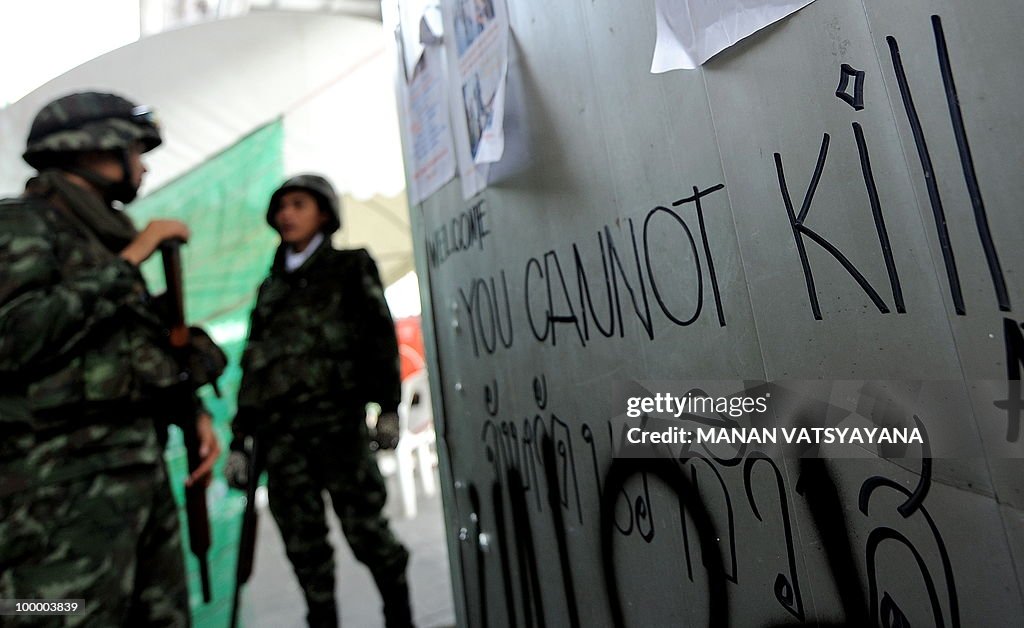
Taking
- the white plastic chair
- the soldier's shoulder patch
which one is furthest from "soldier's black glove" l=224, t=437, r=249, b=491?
the white plastic chair

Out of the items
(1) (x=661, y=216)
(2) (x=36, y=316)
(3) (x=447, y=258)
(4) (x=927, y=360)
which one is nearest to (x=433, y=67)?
(3) (x=447, y=258)

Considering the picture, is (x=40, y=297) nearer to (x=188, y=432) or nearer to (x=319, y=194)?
(x=188, y=432)

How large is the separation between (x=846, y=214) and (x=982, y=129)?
0.14 m

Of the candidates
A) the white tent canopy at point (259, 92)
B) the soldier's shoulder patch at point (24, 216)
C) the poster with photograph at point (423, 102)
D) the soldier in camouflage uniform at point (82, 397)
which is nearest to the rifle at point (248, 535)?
the soldier in camouflage uniform at point (82, 397)

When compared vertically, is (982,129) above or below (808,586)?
above

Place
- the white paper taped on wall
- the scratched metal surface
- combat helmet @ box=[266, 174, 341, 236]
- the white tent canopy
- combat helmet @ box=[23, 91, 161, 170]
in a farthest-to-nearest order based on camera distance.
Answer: the white tent canopy < combat helmet @ box=[266, 174, 341, 236] < combat helmet @ box=[23, 91, 161, 170] < the white paper taped on wall < the scratched metal surface

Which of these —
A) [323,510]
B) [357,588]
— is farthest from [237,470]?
[357,588]

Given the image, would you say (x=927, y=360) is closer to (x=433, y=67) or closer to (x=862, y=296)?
(x=862, y=296)

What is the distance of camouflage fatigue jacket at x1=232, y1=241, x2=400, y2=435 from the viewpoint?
204cm

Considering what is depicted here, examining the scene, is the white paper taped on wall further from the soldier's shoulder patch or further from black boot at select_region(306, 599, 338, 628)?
black boot at select_region(306, 599, 338, 628)

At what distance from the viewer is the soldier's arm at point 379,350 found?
6.81 feet

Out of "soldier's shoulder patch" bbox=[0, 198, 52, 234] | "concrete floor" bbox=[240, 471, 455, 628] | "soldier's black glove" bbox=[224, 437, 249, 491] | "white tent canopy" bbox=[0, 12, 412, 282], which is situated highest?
"white tent canopy" bbox=[0, 12, 412, 282]

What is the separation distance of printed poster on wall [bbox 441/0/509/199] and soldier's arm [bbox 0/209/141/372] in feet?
2.96

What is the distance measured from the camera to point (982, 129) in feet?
1.66
